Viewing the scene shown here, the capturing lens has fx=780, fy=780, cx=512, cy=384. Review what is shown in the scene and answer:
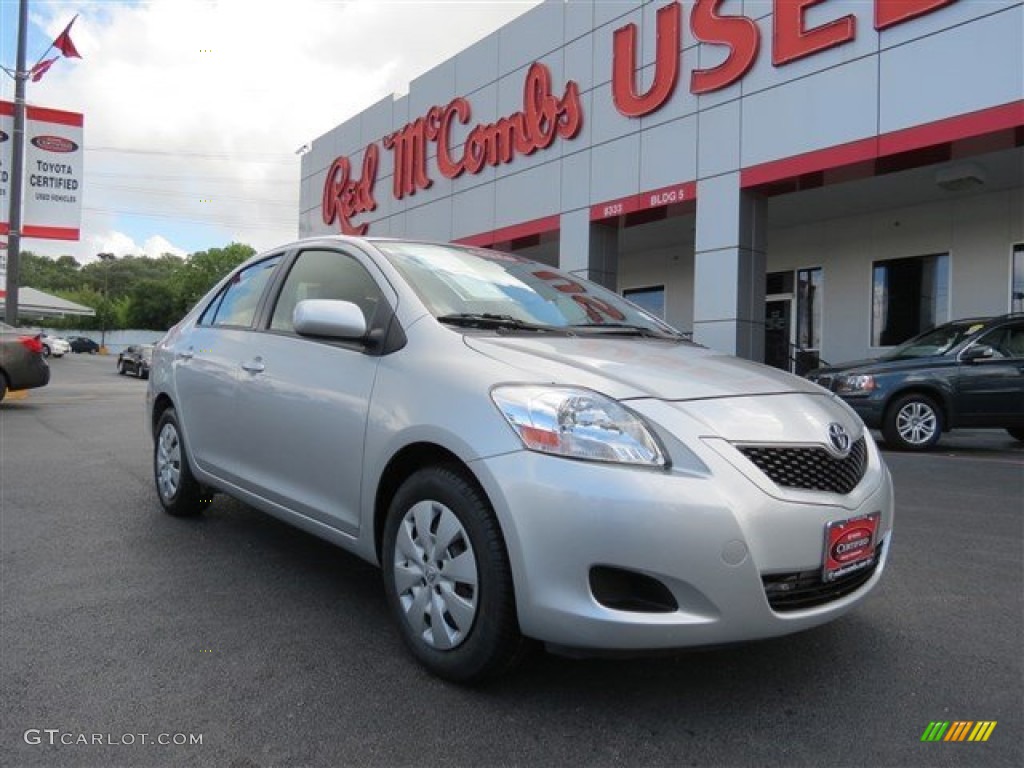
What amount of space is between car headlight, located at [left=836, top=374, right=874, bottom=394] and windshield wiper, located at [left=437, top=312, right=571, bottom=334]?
22.9ft

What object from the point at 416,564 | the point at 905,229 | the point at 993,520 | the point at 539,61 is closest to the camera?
the point at 416,564

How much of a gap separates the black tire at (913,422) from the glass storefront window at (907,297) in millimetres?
4748

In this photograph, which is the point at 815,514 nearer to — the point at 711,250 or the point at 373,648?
the point at 373,648

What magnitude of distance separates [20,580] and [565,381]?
2.92m

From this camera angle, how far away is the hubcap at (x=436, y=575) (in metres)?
2.51

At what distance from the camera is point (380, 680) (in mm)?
2686

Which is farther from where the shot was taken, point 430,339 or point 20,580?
point 20,580

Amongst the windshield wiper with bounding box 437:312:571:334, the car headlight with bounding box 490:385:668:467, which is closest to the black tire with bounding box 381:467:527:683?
the car headlight with bounding box 490:385:668:467

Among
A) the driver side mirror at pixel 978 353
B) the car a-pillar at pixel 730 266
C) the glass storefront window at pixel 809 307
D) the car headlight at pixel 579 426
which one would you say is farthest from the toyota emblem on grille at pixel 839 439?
the glass storefront window at pixel 809 307

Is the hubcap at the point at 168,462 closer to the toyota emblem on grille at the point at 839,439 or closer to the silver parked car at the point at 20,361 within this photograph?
the toyota emblem on grille at the point at 839,439

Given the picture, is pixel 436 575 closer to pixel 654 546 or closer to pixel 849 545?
pixel 654 546

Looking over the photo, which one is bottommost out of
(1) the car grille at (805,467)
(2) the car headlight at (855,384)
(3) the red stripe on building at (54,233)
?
(1) the car grille at (805,467)

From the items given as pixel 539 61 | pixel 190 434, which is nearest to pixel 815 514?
pixel 190 434

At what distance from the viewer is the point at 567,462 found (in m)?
2.31
